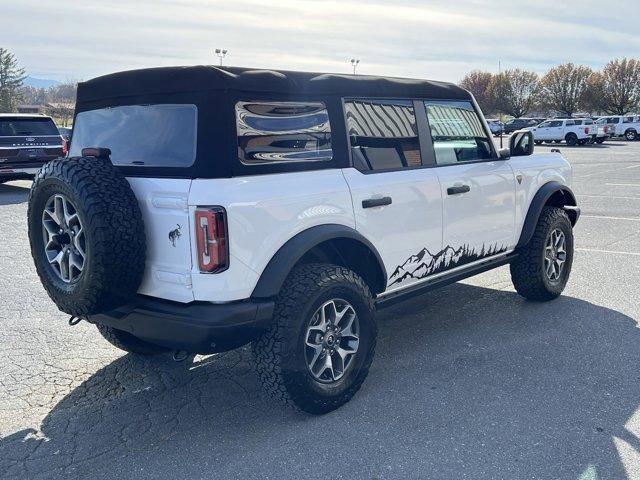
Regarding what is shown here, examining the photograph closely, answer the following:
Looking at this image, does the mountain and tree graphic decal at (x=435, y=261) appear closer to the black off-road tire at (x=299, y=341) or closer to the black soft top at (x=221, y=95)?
the black off-road tire at (x=299, y=341)

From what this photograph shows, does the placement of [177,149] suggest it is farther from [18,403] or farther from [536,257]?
[536,257]

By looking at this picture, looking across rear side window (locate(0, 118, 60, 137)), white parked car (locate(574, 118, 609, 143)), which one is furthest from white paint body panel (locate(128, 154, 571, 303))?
white parked car (locate(574, 118, 609, 143))

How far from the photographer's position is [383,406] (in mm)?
3680

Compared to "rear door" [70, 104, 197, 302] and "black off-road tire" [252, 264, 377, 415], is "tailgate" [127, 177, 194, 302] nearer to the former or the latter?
"rear door" [70, 104, 197, 302]

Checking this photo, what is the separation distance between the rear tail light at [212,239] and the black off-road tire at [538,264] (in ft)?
10.5

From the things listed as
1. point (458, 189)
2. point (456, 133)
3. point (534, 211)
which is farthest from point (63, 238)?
point (534, 211)

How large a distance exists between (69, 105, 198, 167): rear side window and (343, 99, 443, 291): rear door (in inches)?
39.5

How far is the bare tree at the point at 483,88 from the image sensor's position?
78.7 metres

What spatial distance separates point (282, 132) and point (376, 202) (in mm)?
751


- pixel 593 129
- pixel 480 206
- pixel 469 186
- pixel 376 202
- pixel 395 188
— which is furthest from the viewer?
pixel 593 129

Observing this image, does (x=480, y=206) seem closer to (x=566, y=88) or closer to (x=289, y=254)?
(x=289, y=254)

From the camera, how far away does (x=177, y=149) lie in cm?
334

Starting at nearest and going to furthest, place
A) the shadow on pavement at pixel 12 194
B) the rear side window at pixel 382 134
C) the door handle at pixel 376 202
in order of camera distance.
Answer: the door handle at pixel 376 202 < the rear side window at pixel 382 134 < the shadow on pavement at pixel 12 194

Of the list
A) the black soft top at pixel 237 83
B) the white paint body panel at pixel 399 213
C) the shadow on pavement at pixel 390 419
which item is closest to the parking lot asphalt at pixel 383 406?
the shadow on pavement at pixel 390 419
